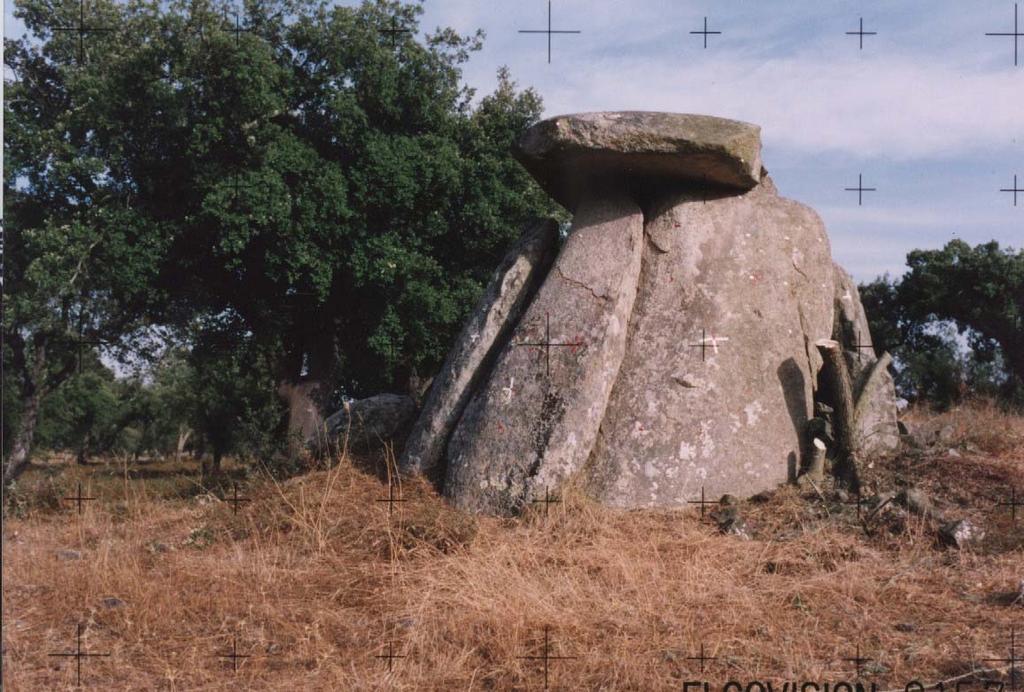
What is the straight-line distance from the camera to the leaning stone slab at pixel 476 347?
8.76 m

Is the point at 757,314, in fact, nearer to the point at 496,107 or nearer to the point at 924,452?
the point at 924,452

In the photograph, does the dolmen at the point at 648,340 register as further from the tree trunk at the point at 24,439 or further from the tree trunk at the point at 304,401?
the tree trunk at the point at 304,401

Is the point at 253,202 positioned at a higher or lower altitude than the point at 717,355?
higher

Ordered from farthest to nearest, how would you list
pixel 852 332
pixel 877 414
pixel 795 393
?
pixel 852 332, pixel 877 414, pixel 795 393

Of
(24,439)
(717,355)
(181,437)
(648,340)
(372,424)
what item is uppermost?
(648,340)

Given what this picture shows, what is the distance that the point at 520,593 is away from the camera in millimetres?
5953

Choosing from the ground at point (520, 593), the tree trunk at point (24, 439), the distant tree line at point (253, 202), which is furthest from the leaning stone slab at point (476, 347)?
the tree trunk at point (24, 439)

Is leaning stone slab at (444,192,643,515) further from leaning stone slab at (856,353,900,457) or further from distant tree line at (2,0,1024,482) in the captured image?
distant tree line at (2,0,1024,482)

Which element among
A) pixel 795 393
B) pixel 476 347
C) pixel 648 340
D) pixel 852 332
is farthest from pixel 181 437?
pixel 795 393

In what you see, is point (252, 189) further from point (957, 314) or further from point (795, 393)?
point (957, 314)

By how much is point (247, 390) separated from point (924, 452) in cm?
1471

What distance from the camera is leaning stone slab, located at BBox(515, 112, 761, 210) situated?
330 inches

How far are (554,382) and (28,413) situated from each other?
809cm

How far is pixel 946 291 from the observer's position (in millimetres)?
18562
